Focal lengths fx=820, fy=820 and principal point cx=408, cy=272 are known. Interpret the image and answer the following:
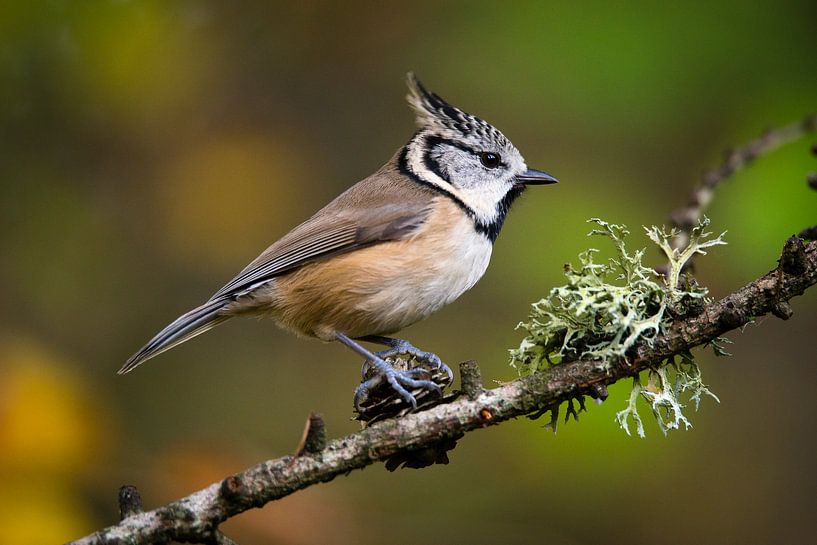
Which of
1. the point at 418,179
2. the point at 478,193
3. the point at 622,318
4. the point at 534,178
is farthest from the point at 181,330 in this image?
the point at 622,318

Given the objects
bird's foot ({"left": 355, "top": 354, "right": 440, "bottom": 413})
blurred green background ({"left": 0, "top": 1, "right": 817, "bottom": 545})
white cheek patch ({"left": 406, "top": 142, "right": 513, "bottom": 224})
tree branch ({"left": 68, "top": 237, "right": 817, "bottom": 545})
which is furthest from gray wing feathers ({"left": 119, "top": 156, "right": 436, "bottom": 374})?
tree branch ({"left": 68, "top": 237, "right": 817, "bottom": 545})

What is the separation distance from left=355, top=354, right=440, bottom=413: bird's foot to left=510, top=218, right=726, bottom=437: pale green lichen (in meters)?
0.26

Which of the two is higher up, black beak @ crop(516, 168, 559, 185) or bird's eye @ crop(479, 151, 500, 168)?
bird's eye @ crop(479, 151, 500, 168)

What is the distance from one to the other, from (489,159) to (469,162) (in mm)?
90

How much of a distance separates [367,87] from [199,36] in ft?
3.15

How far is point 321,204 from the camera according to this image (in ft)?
14.7

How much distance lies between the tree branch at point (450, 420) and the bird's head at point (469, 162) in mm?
1515

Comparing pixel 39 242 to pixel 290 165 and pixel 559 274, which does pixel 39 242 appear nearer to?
pixel 290 165

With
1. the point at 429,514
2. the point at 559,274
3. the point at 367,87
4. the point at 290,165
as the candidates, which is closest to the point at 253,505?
the point at 429,514

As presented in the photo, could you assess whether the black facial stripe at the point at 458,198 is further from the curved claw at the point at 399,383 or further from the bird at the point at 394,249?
the curved claw at the point at 399,383

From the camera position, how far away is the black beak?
11.7 ft

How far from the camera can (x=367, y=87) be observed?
4.57 m

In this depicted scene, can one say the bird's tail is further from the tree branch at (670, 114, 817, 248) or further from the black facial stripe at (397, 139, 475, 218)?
the tree branch at (670, 114, 817, 248)

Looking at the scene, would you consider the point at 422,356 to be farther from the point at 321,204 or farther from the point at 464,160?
the point at 321,204
